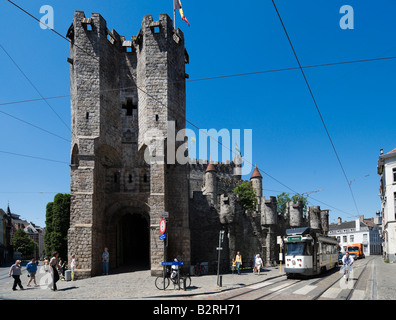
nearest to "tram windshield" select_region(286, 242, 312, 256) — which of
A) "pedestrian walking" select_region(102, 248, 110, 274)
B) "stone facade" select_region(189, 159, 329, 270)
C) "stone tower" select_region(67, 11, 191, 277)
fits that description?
"stone tower" select_region(67, 11, 191, 277)

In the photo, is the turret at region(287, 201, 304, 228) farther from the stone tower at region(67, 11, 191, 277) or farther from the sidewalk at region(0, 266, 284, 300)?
the sidewalk at region(0, 266, 284, 300)

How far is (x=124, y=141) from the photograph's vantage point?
73.7 feet

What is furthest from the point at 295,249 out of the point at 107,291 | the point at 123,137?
the point at 123,137

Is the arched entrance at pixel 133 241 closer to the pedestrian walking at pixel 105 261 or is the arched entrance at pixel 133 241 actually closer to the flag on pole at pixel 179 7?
the pedestrian walking at pixel 105 261

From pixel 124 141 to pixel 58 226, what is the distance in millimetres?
18324

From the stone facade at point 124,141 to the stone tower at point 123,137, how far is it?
0.06m

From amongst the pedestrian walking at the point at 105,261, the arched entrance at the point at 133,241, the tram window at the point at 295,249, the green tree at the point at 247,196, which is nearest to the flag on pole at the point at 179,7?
the arched entrance at the point at 133,241

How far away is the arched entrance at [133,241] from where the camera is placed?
75.3 feet

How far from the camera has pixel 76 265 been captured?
1848 centimetres

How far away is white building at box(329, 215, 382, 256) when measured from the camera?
74125 mm

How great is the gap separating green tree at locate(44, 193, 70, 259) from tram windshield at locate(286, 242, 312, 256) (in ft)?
82.9
